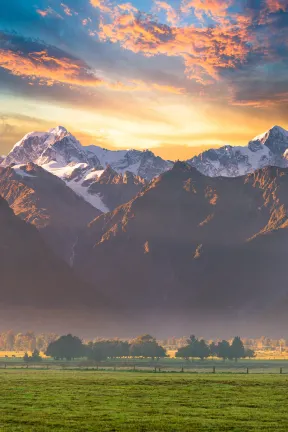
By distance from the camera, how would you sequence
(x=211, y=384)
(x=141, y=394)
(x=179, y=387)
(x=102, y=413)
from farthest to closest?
(x=211, y=384) → (x=179, y=387) → (x=141, y=394) → (x=102, y=413)

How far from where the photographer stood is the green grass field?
67812 millimetres

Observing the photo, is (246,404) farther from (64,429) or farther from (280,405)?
(64,429)

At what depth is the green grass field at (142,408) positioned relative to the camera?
67812mm

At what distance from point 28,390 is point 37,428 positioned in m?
41.7

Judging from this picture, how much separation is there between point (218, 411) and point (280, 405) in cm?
985

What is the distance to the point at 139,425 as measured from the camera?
68.0 meters

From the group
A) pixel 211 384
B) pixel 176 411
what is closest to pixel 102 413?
pixel 176 411

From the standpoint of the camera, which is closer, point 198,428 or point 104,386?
point 198,428

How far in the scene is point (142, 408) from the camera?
3216 inches

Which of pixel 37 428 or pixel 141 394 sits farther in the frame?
pixel 141 394

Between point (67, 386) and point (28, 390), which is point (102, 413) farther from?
point (67, 386)

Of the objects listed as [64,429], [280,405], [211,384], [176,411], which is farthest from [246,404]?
[211,384]

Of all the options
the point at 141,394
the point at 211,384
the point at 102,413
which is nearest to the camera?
the point at 102,413

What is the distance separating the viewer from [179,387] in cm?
11662
